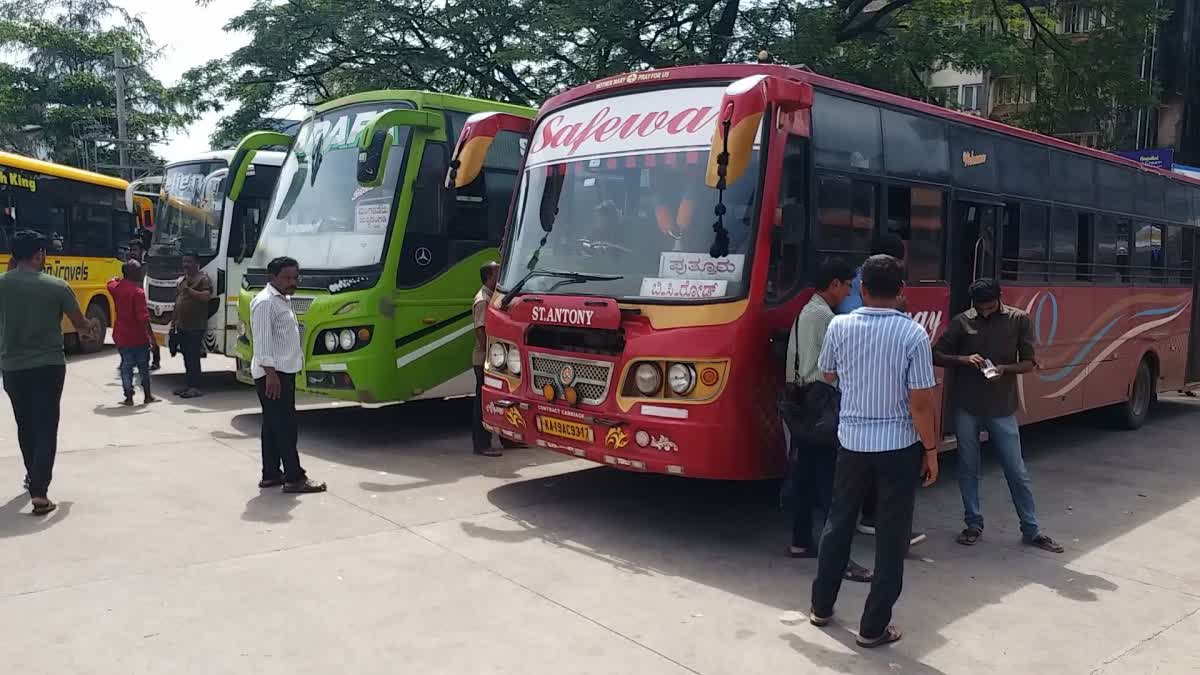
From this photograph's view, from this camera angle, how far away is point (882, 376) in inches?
177

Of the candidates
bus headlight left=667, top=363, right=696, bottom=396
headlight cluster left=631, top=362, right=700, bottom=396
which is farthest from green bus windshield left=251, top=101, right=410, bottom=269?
bus headlight left=667, top=363, right=696, bottom=396

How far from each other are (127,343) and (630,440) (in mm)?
7795

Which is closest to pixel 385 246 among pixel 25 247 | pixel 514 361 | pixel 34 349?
pixel 514 361

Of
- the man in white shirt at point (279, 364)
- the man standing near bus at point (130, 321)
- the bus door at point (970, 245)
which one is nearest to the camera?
the man in white shirt at point (279, 364)

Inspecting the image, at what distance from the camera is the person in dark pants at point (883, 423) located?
447 centimetres

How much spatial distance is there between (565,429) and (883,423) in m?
2.59

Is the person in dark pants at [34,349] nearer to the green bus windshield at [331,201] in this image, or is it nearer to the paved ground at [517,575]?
the paved ground at [517,575]

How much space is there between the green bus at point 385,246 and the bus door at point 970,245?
3.96 m

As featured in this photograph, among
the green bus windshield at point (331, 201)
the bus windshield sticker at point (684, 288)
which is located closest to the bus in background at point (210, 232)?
the green bus windshield at point (331, 201)

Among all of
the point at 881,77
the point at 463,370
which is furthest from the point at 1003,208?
the point at 881,77

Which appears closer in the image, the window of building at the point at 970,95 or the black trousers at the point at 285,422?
the black trousers at the point at 285,422

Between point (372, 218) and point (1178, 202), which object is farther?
point (1178, 202)

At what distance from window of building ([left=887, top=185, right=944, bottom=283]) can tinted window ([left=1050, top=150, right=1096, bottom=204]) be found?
2398 millimetres

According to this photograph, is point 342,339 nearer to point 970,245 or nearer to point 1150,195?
point 970,245
